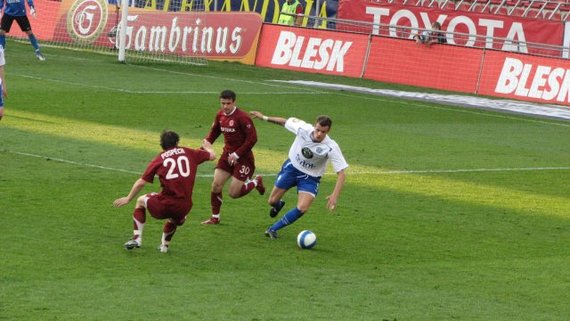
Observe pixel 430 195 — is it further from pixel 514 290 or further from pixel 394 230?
pixel 514 290

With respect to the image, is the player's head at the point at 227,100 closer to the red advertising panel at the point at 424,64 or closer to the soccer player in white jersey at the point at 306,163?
the soccer player in white jersey at the point at 306,163

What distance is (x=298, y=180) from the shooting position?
1630cm

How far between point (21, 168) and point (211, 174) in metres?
3.16

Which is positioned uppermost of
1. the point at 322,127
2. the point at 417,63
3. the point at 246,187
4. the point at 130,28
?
the point at 322,127

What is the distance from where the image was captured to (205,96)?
105 feet

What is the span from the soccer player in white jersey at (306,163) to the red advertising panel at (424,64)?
21.1 metres

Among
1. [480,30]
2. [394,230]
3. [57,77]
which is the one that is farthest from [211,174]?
[480,30]

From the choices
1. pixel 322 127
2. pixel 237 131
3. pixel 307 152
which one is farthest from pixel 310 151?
pixel 237 131

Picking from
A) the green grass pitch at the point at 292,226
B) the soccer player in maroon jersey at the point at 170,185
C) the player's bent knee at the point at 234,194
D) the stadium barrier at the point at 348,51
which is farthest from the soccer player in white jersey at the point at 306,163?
the stadium barrier at the point at 348,51

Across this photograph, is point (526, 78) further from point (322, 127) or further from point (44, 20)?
point (322, 127)

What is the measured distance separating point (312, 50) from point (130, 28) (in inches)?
228

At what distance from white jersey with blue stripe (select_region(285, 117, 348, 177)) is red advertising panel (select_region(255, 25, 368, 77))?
22870mm

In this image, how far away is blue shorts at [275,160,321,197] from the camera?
53.1 feet

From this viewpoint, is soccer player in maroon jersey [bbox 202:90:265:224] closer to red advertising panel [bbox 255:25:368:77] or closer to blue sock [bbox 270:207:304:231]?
blue sock [bbox 270:207:304:231]
